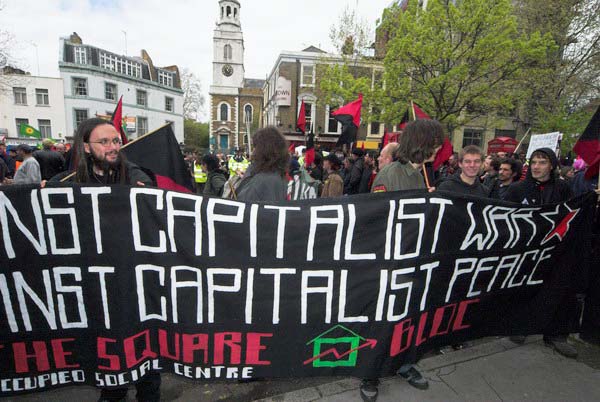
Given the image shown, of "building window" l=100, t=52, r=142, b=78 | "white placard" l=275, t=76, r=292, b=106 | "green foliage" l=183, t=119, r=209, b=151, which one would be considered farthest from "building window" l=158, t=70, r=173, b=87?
"white placard" l=275, t=76, r=292, b=106

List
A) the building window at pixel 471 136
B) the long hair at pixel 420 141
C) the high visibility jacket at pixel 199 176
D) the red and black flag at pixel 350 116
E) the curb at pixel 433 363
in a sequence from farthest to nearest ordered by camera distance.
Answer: the building window at pixel 471 136
the high visibility jacket at pixel 199 176
the red and black flag at pixel 350 116
the long hair at pixel 420 141
the curb at pixel 433 363

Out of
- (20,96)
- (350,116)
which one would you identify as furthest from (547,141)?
(20,96)

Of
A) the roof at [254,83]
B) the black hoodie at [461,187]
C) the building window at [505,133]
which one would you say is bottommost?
the black hoodie at [461,187]

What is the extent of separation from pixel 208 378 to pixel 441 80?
1567 cm

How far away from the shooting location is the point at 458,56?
14.9 m

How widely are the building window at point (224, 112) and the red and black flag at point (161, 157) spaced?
184 ft

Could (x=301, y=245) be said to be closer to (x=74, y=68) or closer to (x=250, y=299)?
(x=250, y=299)

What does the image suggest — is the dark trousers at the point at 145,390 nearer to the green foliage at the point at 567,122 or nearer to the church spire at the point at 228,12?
the green foliage at the point at 567,122

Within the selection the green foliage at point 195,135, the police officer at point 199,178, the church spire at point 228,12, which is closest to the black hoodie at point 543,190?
the police officer at point 199,178

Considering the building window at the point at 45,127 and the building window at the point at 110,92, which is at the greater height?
the building window at the point at 110,92

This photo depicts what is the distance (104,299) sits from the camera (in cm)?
215

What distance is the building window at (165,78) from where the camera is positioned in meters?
42.3

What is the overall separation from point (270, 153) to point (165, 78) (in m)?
45.7

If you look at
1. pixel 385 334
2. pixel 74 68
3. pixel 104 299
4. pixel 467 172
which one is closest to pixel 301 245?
pixel 385 334
